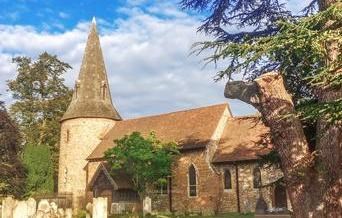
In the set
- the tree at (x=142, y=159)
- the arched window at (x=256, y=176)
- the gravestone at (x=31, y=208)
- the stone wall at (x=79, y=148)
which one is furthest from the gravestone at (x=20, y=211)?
the stone wall at (x=79, y=148)

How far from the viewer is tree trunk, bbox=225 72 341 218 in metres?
7.20

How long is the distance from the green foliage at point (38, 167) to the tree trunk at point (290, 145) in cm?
3895

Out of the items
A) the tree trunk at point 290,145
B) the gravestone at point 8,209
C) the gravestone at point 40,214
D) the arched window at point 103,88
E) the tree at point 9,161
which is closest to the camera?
the tree trunk at point 290,145

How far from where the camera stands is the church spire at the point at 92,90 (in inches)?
1556

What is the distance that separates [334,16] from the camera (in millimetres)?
5602

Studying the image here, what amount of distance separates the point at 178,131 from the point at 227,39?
79.6ft

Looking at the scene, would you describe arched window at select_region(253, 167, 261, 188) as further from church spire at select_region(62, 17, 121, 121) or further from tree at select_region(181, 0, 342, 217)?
tree at select_region(181, 0, 342, 217)

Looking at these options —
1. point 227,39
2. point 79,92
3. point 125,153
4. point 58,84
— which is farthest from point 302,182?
point 58,84

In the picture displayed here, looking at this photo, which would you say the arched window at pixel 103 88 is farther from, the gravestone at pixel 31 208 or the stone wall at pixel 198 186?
the gravestone at pixel 31 208

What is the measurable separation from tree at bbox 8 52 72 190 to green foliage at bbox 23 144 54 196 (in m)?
5.31

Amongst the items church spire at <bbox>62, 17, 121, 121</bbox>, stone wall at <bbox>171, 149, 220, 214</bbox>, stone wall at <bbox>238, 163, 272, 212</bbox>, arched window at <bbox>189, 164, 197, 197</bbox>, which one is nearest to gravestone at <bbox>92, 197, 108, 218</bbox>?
stone wall at <bbox>238, 163, 272, 212</bbox>

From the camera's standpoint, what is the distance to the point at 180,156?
3177 centimetres

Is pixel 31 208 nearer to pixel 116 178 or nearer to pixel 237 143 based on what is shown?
pixel 116 178

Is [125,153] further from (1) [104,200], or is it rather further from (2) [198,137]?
(1) [104,200]
